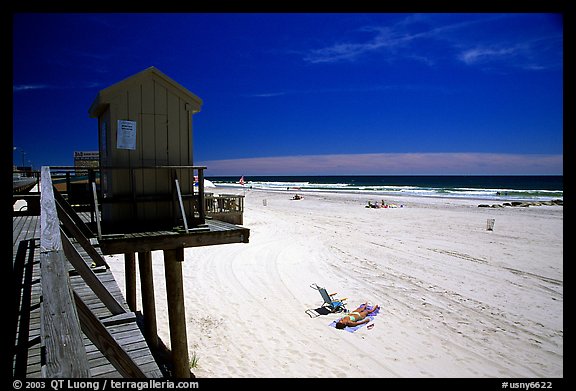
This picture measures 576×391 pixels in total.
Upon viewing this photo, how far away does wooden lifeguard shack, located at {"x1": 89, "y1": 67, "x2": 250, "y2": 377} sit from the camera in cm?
609

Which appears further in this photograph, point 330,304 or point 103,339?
point 330,304

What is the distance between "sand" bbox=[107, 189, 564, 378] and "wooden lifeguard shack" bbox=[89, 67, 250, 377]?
6.01ft

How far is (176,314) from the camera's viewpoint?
6.25 metres

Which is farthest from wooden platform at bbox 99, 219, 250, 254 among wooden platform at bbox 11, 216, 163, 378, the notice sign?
the notice sign

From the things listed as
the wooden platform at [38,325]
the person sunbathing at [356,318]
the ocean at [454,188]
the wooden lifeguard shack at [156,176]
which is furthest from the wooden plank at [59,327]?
the ocean at [454,188]

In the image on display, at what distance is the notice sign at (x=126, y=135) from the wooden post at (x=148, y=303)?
7.84ft

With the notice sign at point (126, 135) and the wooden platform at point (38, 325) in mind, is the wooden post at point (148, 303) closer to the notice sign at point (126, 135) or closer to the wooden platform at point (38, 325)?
the notice sign at point (126, 135)

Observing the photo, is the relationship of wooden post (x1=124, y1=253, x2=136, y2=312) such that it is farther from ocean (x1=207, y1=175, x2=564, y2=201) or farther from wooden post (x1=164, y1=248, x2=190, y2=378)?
ocean (x1=207, y1=175, x2=564, y2=201)

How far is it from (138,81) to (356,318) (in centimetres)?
682

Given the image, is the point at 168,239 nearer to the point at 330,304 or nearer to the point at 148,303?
the point at 148,303

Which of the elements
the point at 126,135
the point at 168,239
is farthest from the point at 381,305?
the point at 126,135
